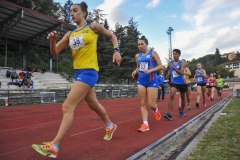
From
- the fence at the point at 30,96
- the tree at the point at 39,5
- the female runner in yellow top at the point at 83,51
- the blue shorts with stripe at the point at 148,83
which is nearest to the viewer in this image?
the female runner in yellow top at the point at 83,51


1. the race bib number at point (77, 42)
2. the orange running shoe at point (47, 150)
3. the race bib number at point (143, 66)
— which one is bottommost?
the orange running shoe at point (47, 150)

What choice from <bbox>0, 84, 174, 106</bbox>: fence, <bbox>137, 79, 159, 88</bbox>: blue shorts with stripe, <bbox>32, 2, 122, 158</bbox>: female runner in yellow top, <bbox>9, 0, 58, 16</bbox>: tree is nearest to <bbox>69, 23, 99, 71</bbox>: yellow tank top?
<bbox>32, 2, 122, 158</bbox>: female runner in yellow top

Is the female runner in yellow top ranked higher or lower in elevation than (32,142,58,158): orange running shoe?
higher

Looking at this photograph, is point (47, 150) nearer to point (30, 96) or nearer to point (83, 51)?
point (83, 51)

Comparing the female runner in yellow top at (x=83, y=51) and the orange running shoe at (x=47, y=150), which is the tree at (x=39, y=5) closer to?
the female runner in yellow top at (x=83, y=51)

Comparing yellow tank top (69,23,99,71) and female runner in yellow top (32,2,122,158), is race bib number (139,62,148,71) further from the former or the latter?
yellow tank top (69,23,99,71)

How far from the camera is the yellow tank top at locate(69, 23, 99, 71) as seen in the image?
4391 mm

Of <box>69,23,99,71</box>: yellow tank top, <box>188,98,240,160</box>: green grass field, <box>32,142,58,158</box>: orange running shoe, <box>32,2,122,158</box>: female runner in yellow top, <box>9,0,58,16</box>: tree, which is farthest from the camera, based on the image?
<box>9,0,58,16</box>: tree

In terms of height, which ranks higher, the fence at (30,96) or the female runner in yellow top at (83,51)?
the female runner in yellow top at (83,51)

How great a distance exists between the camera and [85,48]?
4398 mm

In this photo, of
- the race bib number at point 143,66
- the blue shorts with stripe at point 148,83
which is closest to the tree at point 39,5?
the race bib number at point 143,66

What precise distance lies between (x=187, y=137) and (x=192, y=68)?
110m

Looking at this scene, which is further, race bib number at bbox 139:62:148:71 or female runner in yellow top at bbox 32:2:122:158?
race bib number at bbox 139:62:148:71

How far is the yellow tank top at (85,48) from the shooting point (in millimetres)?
4391
